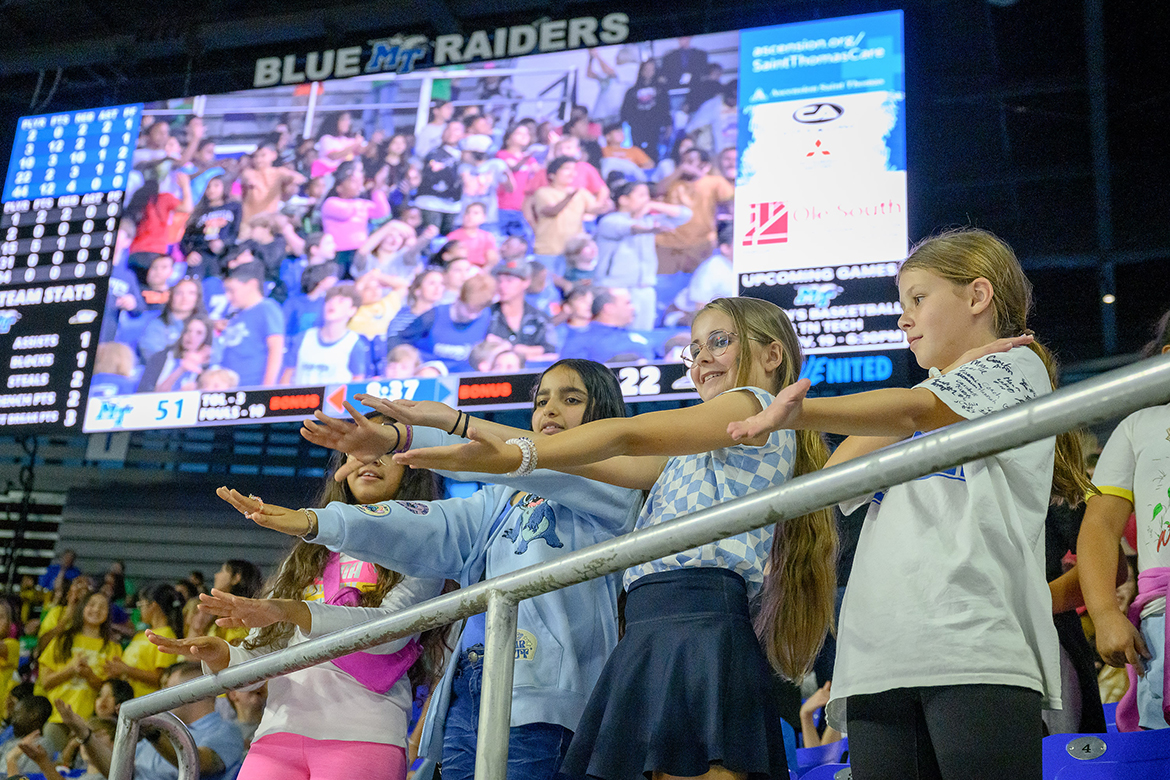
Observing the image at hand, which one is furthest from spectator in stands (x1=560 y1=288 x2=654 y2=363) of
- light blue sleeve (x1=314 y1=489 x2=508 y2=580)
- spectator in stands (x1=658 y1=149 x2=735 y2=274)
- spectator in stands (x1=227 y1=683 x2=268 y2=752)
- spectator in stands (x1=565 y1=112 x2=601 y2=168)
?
light blue sleeve (x1=314 y1=489 x2=508 y2=580)

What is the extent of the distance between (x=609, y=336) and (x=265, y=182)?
213cm

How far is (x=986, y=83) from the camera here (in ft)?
21.4

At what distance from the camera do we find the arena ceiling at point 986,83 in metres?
6.35

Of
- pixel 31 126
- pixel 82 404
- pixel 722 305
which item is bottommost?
pixel 722 305

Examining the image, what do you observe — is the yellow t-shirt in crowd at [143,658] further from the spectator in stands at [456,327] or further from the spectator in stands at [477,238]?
the spectator in stands at [477,238]

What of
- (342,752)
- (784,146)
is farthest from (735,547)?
(784,146)

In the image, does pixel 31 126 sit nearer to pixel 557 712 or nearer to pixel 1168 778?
pixel 557 712

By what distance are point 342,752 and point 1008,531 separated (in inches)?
53.0

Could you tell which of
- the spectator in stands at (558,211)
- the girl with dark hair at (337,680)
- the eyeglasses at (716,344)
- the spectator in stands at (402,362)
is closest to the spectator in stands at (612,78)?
the spectator in stands at (558,211)

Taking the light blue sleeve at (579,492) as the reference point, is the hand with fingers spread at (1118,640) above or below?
below

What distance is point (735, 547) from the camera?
5.94 feet

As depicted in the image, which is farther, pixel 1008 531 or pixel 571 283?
pixel 571 283

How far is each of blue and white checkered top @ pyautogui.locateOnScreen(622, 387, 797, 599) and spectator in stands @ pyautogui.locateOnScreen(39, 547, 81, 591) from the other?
17.9 ft

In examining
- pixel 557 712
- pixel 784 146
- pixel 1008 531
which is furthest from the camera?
pixel 784 146
